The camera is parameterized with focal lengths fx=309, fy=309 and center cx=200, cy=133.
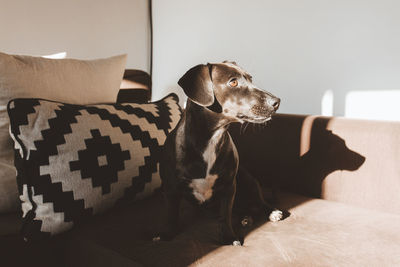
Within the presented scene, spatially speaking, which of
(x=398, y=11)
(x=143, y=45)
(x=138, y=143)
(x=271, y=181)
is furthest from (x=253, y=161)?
(x=143, y=45)

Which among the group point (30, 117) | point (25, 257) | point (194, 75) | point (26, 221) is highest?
point (194, 75)

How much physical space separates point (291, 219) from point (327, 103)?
0.67 m

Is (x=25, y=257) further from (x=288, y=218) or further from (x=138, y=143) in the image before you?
(x=288, y=218)

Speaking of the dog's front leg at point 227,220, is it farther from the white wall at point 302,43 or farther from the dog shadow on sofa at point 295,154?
the white wall at point 302,43

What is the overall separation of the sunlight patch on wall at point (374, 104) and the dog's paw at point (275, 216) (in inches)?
25.2

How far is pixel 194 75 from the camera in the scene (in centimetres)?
100

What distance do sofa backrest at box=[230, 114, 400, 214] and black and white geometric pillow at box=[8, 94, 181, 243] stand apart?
21.7 inches

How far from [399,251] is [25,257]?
3.60 feet

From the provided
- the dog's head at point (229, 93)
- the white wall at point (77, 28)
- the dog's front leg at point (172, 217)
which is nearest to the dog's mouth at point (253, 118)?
the dog's head at point (229, 93)

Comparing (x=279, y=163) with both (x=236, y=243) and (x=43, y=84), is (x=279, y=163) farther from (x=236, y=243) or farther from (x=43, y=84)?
(x=43, y=84)

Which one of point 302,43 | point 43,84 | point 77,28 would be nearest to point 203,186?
point 43,84

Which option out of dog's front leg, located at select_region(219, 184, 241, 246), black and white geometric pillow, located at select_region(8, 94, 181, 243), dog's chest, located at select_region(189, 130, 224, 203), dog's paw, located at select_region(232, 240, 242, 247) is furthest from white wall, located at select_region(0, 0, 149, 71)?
dog's paw, located at select_region(232, 240, 242, 247)

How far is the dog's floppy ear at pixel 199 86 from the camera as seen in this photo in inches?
37.7

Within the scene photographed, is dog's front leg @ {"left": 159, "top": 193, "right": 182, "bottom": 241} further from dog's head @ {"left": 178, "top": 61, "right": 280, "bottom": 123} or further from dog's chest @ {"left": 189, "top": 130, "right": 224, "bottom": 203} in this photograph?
dog's head @ {"left": 178, "top": 61, "right": 280, "bottom": 123}
